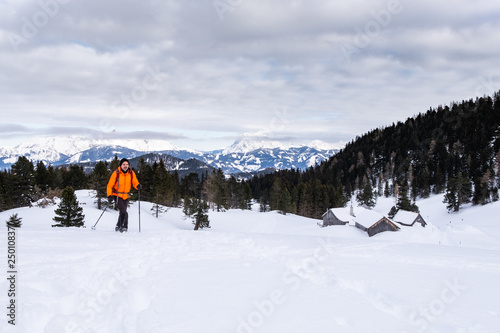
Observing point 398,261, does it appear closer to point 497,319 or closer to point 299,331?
point 497,319

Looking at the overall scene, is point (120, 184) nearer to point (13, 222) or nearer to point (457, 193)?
point (13, 222)

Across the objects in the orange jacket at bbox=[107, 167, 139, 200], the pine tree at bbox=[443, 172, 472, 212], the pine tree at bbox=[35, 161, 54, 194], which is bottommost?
the pine tree at bbox=[443, 172, 472, 212]

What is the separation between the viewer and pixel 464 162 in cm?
9512

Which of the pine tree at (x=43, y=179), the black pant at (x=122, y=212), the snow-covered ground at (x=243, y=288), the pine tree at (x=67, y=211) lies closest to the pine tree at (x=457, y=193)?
the snow-covered ground at (x=243, y=288)

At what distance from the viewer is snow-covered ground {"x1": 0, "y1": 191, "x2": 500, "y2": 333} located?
155 inches

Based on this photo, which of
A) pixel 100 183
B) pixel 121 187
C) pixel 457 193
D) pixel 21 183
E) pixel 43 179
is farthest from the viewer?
pixel 457 193

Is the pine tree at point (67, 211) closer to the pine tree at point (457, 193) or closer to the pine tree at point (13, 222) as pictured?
the pine tree at point (13, 222)

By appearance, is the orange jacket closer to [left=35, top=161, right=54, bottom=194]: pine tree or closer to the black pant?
the black pant

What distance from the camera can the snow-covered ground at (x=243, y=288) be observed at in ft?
12.9

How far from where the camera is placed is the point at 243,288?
5281 millimetres

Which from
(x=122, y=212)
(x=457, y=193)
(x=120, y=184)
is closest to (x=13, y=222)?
(x=122, y=212)

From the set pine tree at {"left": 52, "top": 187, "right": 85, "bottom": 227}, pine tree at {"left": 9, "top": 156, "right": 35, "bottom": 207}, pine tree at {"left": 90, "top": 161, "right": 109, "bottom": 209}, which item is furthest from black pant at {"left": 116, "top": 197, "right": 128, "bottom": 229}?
pine tree at {"left": 9, "top": 156, "right": 35, "bottom": 207}

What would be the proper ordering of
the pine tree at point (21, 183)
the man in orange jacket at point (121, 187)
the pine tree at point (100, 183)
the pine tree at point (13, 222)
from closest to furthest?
the man in orange jacket at point (121, 187), the pine tree at point (13, 222), the pine tree at point (100, 183), the pine tree at point (21, 183)

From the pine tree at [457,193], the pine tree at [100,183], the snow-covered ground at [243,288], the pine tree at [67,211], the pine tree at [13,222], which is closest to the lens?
the snow-covered ground at [243,288]
